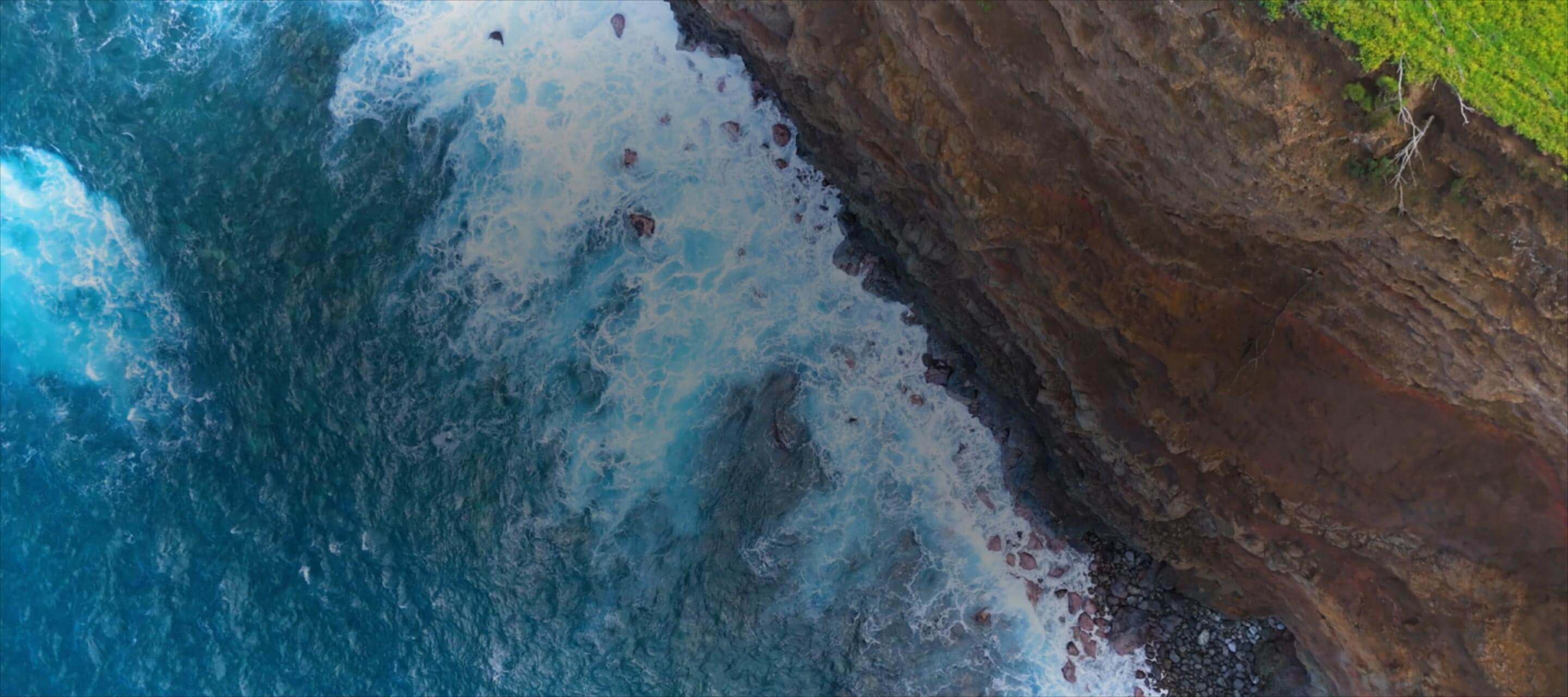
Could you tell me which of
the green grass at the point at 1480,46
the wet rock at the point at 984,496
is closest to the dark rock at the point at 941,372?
the wet rock at the point at 984,496

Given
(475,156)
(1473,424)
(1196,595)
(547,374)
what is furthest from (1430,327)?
(475,156)

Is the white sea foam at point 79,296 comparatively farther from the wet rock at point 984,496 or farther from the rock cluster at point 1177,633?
the rock cluster at point 1177,633

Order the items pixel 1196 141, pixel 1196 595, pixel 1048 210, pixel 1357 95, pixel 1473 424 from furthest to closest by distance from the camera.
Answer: pixel 1196 595, pixel 1048 210, pixel 1473 424, pixel 1196 141, pixel 1357 95

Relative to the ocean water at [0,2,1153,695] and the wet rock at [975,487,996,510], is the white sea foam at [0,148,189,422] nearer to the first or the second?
the ocean water at [0,2,1153,695]

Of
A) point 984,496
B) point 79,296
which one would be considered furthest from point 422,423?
point 984,496

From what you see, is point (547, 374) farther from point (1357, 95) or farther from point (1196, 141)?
point (1357, 95)

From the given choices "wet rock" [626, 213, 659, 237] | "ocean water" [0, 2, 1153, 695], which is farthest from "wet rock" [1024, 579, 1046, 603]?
"wet rock" [626, 213, 659, 237]

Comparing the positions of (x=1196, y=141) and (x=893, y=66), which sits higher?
(x=1196, y=141)
